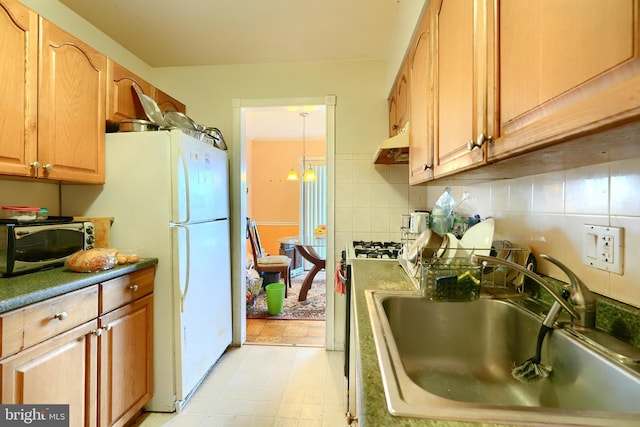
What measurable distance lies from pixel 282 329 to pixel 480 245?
7.18ft

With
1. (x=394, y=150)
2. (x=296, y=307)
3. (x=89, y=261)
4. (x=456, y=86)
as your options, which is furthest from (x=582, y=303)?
(x=296, y=307)

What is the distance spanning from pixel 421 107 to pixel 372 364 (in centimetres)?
113

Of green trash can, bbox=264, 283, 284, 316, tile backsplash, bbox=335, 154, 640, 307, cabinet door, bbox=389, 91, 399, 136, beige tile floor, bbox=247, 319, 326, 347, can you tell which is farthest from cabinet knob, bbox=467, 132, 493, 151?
green trash can, bbox=264, 283, 284, 316

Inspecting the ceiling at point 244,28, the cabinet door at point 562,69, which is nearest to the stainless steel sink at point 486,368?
the cabinet door at point 562,69

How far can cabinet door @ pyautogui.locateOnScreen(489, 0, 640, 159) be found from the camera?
1.29 feet

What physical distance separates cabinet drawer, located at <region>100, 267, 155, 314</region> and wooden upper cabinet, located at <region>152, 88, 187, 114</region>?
1.31 metres

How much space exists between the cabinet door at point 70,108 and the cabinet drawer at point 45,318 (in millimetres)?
649

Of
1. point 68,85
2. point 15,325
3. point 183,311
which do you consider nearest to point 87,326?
point 15,325

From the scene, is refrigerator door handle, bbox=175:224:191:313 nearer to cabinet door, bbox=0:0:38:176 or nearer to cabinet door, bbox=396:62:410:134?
cabinet door, bbox=0:0:38:176

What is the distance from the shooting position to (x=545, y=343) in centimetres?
79

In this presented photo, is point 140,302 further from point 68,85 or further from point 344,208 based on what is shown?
point 344,208

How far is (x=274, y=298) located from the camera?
3.08m

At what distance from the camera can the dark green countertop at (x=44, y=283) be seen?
999mm
